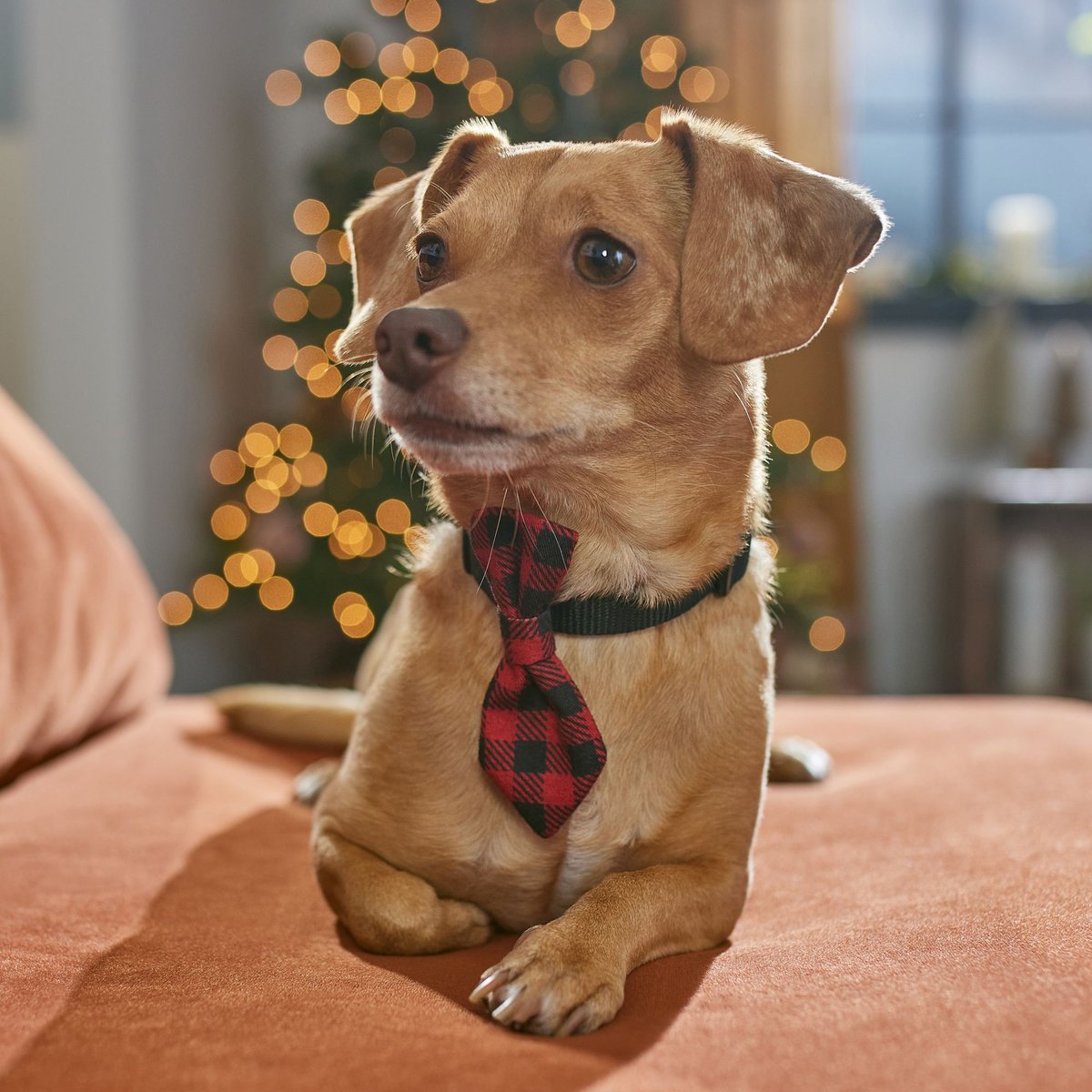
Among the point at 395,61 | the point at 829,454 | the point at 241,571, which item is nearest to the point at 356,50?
the point at 395,61

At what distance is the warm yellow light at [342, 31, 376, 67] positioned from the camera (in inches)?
139

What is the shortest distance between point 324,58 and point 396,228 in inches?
101

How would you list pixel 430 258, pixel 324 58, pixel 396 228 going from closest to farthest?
pixel 430 258
pixel 396 228
pixel 324 58

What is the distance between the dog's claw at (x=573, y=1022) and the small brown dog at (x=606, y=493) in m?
0.13

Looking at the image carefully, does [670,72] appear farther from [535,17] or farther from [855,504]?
[855,504]

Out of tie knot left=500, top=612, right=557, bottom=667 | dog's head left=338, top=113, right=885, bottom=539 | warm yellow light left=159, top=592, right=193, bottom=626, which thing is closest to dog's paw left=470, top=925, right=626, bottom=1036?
tie knot left=500, top=612, right=557, bottom=667

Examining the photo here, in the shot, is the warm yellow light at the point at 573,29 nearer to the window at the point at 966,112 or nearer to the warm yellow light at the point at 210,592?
the window at the point at 966,112

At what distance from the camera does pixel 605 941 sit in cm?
94

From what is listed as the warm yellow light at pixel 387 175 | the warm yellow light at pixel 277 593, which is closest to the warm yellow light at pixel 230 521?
the warm yellow light at pixel 277 593

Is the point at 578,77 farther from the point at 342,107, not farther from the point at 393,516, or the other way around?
the point at 393,516

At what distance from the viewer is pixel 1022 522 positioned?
148 inches

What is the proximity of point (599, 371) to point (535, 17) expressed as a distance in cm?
298

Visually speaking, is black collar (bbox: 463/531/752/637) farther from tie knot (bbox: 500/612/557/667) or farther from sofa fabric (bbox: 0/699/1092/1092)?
sofa fabric (bbox: 0/699/1092/1092)

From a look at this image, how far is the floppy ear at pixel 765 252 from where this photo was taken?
1.08 metres
